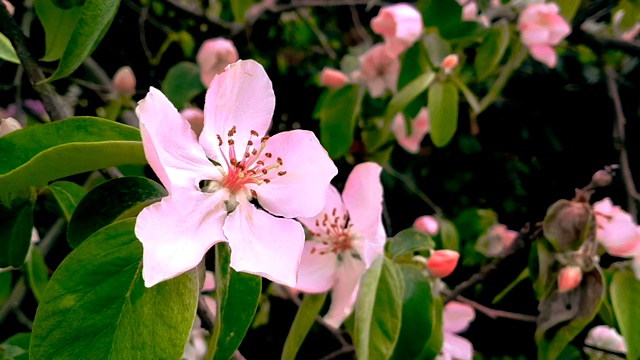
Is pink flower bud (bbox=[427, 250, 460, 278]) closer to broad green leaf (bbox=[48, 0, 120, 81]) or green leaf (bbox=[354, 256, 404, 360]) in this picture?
green leaf (bbox=[354, 256, 404, 360])

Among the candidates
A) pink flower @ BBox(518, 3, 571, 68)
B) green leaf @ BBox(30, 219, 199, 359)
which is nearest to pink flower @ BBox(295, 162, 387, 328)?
green leaf @ BBox(30, 219, 199, 359)

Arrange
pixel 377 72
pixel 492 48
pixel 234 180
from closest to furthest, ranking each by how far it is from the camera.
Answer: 1. pixel 234 180
2. pixel 492 48
3. pixel 377 72

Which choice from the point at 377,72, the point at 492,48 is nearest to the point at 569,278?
the point at 492,48

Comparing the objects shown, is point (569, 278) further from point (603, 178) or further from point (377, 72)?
point (377, 72)

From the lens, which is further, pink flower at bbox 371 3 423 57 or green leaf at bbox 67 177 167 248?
pink flower at bbox 371 3 423 57

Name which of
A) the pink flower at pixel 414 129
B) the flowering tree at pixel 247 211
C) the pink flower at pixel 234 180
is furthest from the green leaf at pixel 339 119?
the pink flower at pixel 234 180

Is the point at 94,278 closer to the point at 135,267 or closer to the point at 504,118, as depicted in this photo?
the point at 135,267

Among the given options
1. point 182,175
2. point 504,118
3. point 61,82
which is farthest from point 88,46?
point 504,118
